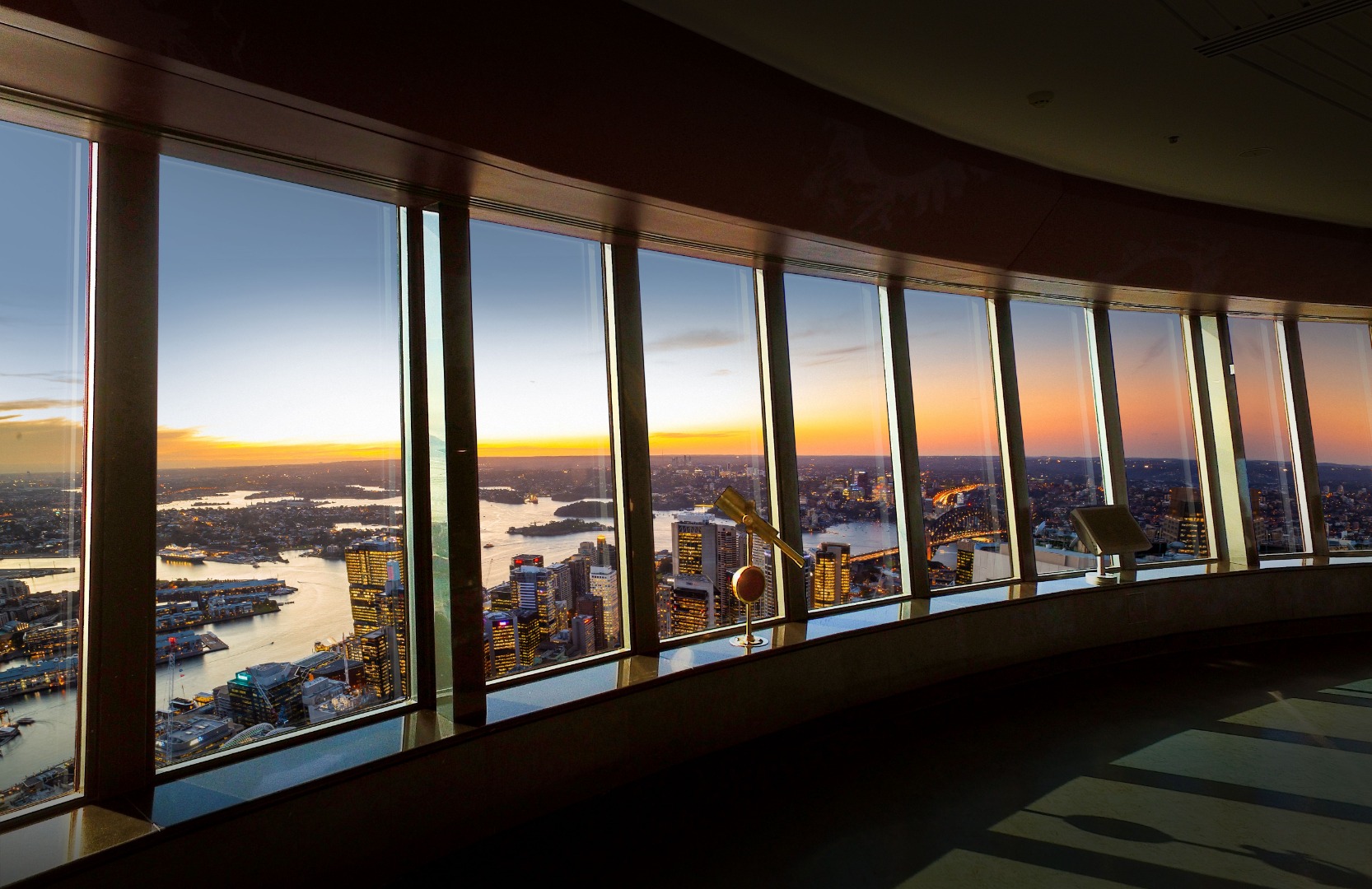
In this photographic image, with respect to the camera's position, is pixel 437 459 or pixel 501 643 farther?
pixel 501 643

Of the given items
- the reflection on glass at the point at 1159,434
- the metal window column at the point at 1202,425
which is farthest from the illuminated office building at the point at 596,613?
the metal window column at the point at 1202,425

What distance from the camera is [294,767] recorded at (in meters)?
2.47

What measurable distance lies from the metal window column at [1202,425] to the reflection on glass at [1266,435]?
0.31 m

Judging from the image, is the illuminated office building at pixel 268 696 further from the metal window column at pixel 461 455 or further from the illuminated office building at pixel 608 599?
the illuminated office building at pixel 608 599

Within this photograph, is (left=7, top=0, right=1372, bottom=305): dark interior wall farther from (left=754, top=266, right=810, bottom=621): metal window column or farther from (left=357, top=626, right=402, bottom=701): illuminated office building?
(left=357, top=626, right=402, bottom=701): illuminated office building

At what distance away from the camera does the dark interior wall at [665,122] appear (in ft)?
6.89

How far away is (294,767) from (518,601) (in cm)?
119

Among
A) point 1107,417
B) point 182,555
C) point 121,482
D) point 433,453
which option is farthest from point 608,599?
point 1107,417

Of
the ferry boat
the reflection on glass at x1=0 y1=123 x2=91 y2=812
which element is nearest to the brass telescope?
the ferry boat

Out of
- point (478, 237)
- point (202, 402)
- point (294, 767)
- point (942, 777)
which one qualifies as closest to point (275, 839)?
point (294, 767)

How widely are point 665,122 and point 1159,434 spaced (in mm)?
5841

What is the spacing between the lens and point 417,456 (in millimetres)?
3137

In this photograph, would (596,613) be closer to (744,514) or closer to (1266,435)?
(744,514)

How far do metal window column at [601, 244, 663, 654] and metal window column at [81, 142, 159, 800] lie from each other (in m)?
2.02
